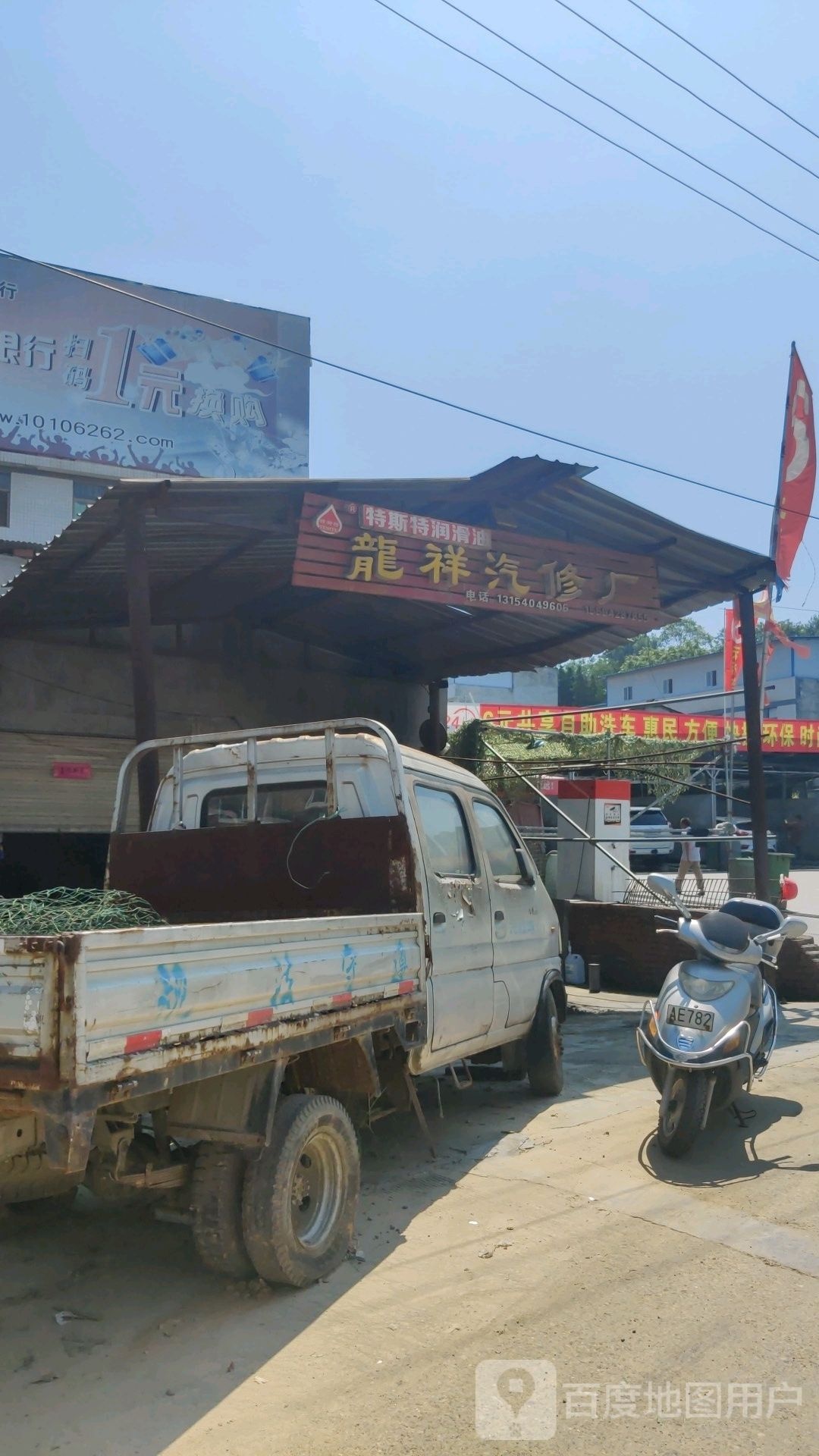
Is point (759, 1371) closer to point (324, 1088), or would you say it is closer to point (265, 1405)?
point (265, 1405)

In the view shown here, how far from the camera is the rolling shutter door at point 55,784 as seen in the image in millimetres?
11094

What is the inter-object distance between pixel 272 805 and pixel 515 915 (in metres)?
1.79

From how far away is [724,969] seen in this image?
639 centimetres

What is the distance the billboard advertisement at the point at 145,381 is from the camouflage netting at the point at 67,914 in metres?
18.2

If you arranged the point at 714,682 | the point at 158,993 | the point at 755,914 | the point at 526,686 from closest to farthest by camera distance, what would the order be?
the point at 158,993
the point at 755,914
the point at 714,682
the point at 526,686

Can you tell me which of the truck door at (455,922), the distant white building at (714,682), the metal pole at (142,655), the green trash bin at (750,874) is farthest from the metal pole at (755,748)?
the distant white building at (714,682)

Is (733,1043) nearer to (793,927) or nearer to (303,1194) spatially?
(793,927)

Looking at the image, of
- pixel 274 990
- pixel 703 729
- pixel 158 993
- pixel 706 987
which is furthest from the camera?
pixel 703 729

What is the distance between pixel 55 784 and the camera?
11.4m

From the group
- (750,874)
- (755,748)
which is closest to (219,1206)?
(755,748)

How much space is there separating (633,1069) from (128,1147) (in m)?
Answer: 5.19

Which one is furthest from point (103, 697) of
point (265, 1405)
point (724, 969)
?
point (265, 1405)

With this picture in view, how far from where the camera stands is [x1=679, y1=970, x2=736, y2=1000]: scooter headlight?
621 centimetres

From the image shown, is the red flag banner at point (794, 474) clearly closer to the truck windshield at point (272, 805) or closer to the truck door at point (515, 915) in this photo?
the truck door at point (515, 915)
